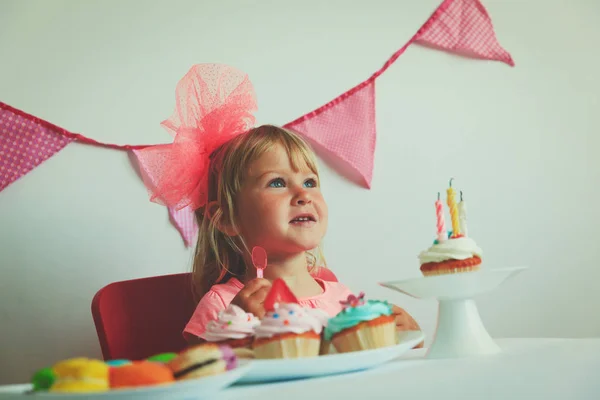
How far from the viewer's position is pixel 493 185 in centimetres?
224

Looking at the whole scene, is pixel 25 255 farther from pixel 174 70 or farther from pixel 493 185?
pixel 493 185

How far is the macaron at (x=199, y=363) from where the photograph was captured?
0.71 metres

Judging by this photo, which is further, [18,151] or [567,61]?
[567,61]

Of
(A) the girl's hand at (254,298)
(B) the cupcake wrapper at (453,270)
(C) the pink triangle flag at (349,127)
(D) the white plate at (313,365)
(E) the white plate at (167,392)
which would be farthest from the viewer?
(C) the pink triangle flag at (349,127)

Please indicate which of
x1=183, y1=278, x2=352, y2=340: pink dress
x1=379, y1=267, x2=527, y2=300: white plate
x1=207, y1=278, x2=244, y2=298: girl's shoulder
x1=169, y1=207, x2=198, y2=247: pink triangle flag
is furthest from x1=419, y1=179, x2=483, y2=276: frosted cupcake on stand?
x1=169, y1=207, x2=198, y2=247: pink triangle flag

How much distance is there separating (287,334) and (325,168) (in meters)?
1.22

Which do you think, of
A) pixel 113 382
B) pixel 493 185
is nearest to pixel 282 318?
pixel 113 382

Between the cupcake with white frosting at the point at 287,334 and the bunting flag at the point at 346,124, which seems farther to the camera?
the bunting flag at the point at 346,124

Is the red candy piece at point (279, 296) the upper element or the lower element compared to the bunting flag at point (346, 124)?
lower

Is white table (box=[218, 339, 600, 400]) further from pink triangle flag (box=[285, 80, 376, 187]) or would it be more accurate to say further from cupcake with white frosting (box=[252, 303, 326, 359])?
pink triangle flag (box=[285, 80, 376, 187])

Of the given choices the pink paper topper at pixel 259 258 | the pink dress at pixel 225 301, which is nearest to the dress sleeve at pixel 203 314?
the pink dress at pixel 225 301

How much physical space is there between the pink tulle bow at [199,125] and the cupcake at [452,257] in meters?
0.71

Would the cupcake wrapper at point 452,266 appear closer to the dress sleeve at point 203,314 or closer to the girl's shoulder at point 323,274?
the dress sleeve at point 203,314

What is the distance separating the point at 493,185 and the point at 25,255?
138 centimetres
